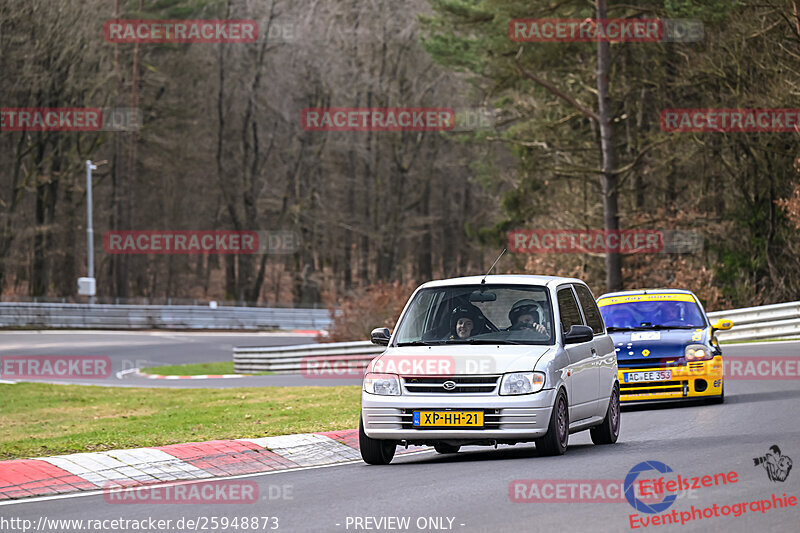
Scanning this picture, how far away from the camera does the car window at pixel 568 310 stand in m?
12.5

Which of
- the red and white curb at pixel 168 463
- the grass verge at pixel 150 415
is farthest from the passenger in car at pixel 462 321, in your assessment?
the grass verge at pixel 150 415

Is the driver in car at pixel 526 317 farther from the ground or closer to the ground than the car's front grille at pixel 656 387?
farther from the ground

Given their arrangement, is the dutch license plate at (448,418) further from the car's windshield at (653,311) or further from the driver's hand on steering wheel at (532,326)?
the car's windshield at (653,311)

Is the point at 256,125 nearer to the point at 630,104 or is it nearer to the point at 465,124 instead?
the point at 465,124

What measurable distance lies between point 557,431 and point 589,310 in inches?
96.4

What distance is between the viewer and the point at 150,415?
64.8ft

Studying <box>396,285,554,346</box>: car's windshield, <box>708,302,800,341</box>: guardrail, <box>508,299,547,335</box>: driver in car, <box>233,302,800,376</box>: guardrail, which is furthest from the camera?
<box>233,302,800,376</box>: guardrail

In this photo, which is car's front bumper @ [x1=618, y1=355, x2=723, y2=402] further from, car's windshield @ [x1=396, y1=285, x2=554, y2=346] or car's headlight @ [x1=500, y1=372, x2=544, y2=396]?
car's headlight @ [x1=500, y1=372, x2=544, y2=396]

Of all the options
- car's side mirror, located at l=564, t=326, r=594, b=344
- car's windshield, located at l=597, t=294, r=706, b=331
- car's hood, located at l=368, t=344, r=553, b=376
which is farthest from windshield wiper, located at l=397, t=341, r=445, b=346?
car's windshield, located at l=597, t=294, r=706, b=331

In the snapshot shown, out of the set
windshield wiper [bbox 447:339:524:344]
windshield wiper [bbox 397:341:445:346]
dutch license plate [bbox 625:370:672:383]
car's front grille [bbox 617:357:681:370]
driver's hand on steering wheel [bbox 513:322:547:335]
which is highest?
driver's hand on steering wheel [bbox 513:322:547:335]

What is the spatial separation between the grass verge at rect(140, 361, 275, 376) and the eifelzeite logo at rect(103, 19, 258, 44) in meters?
29.4

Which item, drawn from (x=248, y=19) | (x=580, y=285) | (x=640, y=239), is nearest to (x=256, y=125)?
(x=248, y=19)

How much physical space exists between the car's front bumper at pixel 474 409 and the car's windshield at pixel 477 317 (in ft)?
2.66

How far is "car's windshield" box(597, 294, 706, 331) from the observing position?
18.0 m
